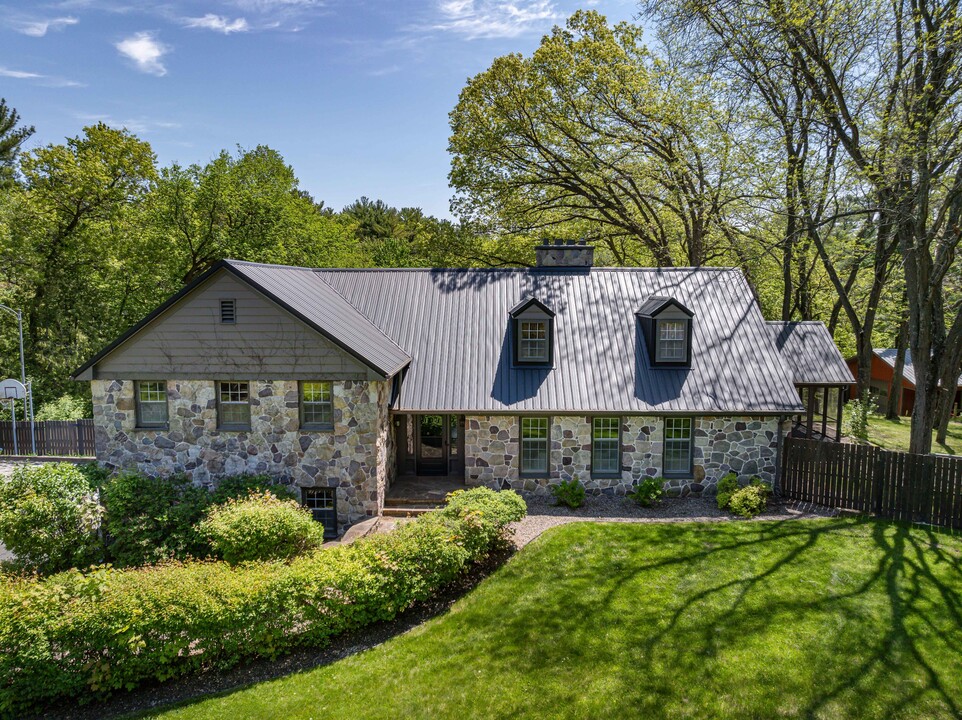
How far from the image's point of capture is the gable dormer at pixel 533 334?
16438mm

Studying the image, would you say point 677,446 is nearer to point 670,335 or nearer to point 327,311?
point 670,335

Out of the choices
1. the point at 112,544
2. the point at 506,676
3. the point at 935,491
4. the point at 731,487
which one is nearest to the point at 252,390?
the point at 112,544

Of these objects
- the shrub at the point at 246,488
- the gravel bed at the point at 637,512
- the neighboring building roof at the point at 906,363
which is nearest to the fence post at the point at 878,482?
the gravel bed at the point at 637,512

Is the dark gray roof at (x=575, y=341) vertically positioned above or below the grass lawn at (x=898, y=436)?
above

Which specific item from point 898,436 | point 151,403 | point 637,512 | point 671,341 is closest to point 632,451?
point 637,512

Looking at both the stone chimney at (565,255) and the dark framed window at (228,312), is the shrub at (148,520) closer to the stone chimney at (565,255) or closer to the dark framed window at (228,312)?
the dark framed window at (228,312)

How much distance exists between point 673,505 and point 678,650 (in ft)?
21.5

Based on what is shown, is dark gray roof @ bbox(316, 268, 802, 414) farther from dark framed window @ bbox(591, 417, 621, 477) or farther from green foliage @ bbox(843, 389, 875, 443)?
green foliage @ bbox(843, 389, 875, 443)

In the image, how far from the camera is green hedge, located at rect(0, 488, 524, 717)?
8570 mm

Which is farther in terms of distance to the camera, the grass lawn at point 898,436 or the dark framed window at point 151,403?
the grass lawn at point 898,436

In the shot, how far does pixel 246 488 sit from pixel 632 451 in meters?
9.92

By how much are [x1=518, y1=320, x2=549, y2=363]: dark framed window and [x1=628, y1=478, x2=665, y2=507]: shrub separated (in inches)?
169

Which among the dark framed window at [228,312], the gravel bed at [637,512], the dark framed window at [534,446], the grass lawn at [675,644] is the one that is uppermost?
the dark framed window at [228,312]

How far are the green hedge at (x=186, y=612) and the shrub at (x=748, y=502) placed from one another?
25.2ft
